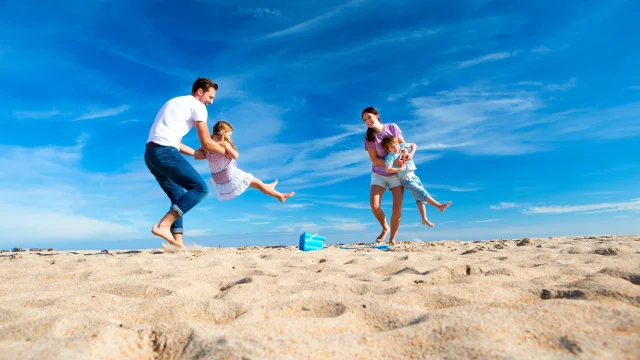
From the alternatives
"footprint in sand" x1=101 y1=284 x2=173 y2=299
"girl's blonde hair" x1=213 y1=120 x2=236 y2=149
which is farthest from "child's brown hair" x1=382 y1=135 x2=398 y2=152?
"footprint in sand" x1=101 y1=284 x2=173 y2=299

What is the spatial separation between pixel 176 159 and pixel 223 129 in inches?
37.5

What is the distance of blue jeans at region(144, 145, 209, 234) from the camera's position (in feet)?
15.7

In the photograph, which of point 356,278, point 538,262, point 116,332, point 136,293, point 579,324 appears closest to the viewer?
point 579,324

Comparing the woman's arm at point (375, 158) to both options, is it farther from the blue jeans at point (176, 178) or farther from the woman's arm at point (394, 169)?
the blue jeans at point (176, 178)

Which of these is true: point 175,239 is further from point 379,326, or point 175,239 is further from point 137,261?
point 379,326

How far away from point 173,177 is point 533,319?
4304mm

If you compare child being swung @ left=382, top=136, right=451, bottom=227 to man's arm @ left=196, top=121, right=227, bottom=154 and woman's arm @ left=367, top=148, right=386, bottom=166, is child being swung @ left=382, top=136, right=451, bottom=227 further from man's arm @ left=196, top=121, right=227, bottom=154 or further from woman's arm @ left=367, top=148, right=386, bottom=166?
man's arm @ left=196, top=121, right=227, bottom=154

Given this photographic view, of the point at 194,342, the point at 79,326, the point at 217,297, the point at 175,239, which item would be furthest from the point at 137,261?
the point at 194,342

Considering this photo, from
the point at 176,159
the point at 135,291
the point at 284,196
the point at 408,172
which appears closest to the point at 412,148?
the point at 408,172

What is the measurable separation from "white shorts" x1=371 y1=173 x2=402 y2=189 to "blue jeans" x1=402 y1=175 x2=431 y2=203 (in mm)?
130

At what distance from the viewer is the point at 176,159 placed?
480 centimetres

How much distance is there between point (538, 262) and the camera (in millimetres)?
3109

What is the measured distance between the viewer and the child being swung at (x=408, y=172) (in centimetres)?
623

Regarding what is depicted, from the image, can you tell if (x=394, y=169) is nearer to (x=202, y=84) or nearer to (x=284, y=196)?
(x=284, y=196)
